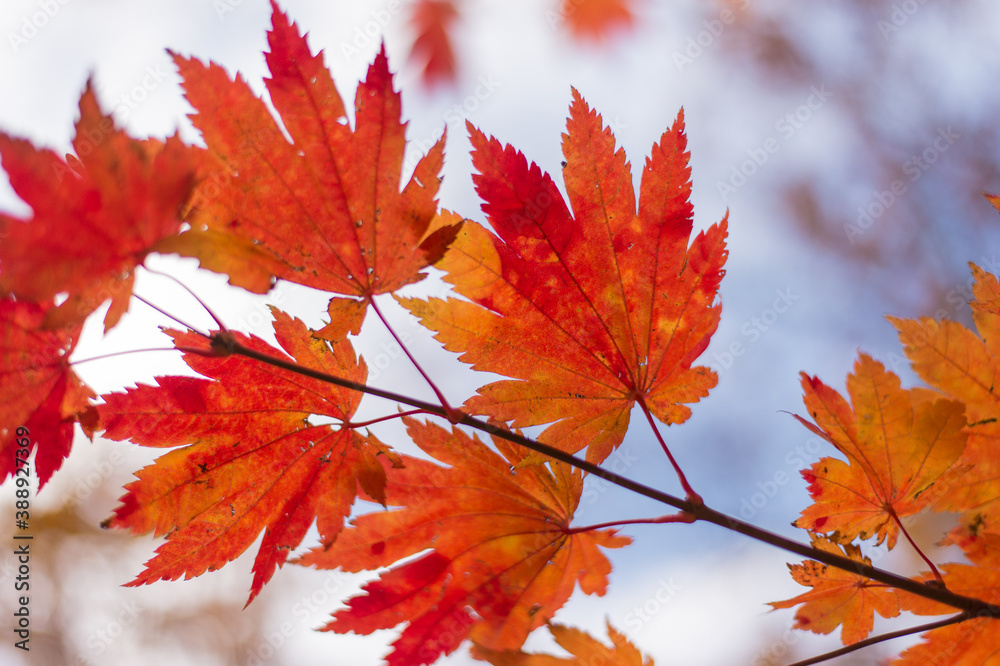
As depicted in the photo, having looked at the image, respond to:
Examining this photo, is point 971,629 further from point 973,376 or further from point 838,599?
point 973,376

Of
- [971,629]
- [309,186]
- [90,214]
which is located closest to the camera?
[90,214]

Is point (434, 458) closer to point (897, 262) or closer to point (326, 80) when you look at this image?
point (326, 80)

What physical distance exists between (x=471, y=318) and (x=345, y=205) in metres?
0.26

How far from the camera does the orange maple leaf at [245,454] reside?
0.91 m

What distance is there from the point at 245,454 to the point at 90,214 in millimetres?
Answer: 440

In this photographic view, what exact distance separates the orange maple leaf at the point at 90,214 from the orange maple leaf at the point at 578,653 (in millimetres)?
673

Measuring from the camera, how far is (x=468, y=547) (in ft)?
3.14

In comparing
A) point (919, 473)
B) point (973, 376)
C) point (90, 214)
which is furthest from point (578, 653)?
point (90, 214)

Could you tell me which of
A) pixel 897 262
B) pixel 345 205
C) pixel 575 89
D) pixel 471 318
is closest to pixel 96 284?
pixel 345 205

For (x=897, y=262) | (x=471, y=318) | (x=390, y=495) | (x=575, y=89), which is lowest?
(x=390, y=495)

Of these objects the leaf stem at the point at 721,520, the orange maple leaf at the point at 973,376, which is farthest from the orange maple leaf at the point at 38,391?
the orange maple leaf at the point at 973,376

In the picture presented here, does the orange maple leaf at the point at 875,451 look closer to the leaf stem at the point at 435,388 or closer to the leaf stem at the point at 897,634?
the leaf stem at the point at 897,634

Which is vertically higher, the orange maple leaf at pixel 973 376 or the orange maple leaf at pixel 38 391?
the orange maple leaf at pixel 973 376

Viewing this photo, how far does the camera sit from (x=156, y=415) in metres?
0.91
